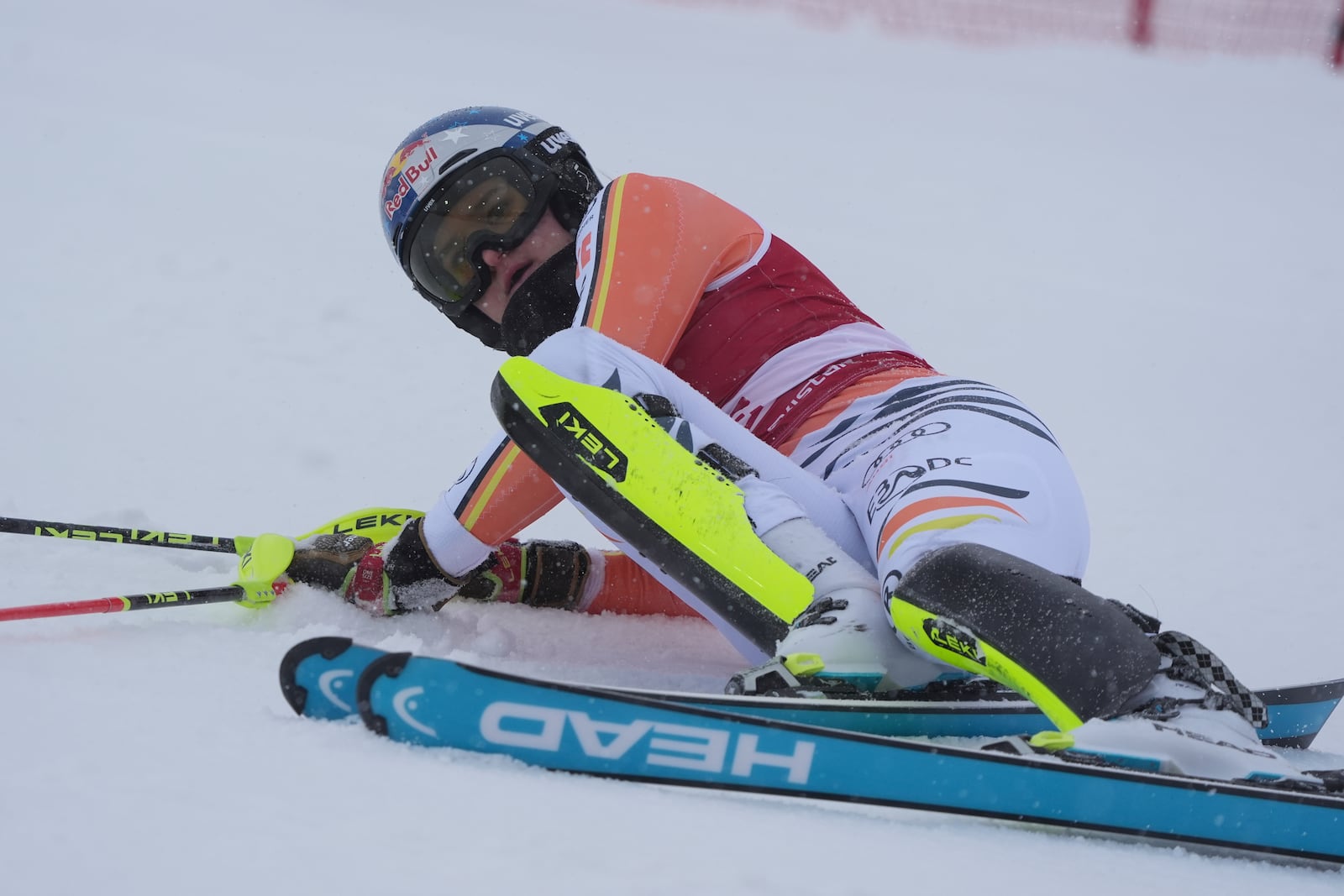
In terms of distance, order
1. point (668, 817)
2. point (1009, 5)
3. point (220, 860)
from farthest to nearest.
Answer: point (1009, 5) < point (668, 817) < point (220, 860)

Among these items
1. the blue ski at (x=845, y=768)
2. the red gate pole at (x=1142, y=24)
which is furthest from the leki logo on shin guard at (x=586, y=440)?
the red gate pole at (x=1142, y=24)

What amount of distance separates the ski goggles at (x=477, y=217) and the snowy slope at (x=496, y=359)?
699 millimetres

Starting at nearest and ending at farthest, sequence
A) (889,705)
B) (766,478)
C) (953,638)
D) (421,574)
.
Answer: (953,638) → (889,705) → (766,478) → (421,574)

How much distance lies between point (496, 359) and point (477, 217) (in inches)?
73.7

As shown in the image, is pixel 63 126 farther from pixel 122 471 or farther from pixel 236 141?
pixel 122 471

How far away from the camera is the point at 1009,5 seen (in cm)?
1016

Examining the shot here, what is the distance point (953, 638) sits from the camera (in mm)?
1799

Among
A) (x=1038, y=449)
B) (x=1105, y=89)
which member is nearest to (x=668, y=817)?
(x=1038, y=449)

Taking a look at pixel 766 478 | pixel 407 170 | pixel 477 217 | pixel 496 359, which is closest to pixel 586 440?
pixel 766 478

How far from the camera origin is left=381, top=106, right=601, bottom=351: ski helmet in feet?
8.77

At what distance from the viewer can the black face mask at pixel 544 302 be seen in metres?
2.66

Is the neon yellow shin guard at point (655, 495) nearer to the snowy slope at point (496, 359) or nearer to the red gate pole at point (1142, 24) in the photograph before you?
the snowy slope at point (496, 359)

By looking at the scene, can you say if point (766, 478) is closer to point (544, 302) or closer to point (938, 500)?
point (938, 500)

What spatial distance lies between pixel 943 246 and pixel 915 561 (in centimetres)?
428
